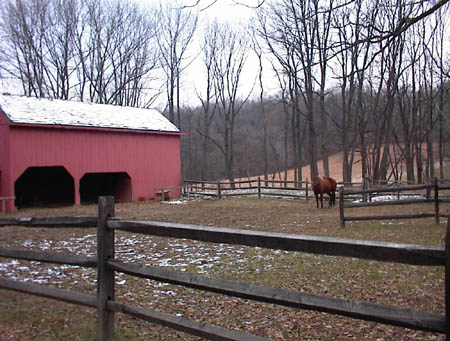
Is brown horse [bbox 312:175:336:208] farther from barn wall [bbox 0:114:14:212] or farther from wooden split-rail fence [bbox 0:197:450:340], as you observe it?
wooden split-rail fence [bbox 0:197:450:340]

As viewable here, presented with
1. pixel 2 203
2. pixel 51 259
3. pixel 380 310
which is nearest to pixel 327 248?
pixel 380 310

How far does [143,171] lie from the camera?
73.6 ft

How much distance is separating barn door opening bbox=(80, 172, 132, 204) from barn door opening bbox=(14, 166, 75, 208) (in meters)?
1.14

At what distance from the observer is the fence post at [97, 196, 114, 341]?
3.33 meters

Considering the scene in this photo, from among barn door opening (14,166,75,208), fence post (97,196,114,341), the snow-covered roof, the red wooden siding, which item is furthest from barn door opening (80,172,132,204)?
fence post (97,196,114,341)

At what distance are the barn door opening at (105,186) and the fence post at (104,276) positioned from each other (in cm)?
1910

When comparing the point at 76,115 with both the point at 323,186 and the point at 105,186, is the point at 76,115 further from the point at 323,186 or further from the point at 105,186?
the point at 323,186

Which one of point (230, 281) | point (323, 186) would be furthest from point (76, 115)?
point (230, 281)

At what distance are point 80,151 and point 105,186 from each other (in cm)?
515

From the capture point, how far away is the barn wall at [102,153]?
17.8 m

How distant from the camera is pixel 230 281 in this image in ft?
8.84

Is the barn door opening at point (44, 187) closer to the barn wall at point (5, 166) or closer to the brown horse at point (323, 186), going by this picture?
the barn wall at point (5, 166)

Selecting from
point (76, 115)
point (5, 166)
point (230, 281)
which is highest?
point (76, 115)

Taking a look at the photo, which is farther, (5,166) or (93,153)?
(93,153)
